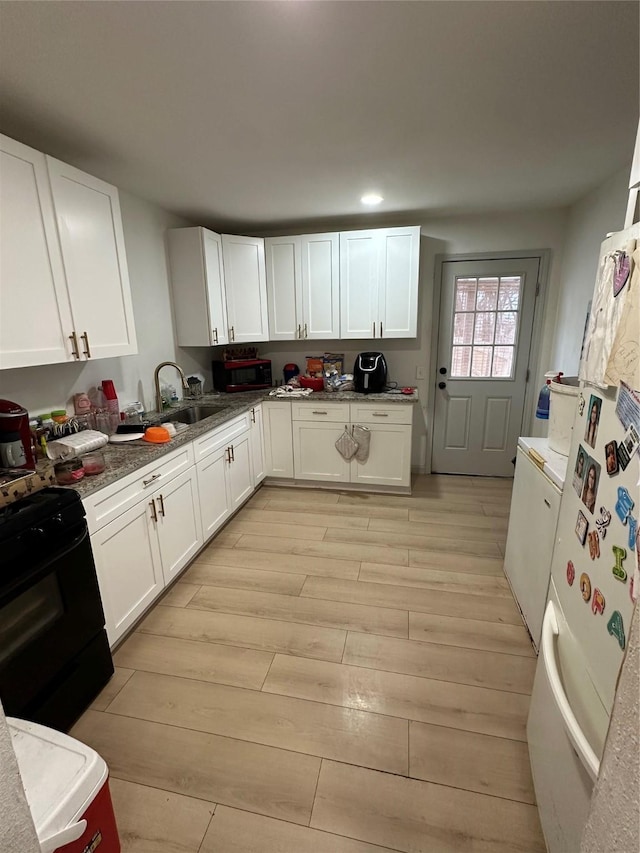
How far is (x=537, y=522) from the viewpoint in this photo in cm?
180

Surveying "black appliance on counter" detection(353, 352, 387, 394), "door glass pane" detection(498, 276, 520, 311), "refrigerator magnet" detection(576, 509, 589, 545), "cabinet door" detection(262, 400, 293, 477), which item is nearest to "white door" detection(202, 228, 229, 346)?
"cabinet door" detection(262, 400, 293, 477)

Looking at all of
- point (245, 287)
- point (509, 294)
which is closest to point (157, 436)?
point (245, 287)

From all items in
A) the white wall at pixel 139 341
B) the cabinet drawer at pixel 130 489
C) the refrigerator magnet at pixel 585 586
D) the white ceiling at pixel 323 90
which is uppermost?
the white ceiling at pixel 323 90

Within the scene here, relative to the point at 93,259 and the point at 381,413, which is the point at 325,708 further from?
the point at 93,259

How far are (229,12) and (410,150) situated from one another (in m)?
1.21

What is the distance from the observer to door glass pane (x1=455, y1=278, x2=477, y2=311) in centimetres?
348

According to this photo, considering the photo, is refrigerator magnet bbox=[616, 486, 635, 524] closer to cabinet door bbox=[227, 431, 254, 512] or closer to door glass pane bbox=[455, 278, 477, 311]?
cabinet door bbox=[227, 431, 254, 512]

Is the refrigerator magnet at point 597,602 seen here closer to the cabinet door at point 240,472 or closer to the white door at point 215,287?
the cabinet door at point 240,472

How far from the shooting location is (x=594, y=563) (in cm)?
90

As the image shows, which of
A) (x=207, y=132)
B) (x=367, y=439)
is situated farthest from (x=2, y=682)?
(x=367, y=439)

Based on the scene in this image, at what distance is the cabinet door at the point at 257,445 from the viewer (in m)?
3.36

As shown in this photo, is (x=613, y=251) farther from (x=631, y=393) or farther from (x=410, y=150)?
(x=410, y=150)

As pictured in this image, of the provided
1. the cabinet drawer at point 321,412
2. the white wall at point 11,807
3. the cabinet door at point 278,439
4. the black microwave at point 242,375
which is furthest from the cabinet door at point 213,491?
the white wall at point 11,807

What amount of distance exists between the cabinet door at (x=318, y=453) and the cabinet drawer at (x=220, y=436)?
53 cm
